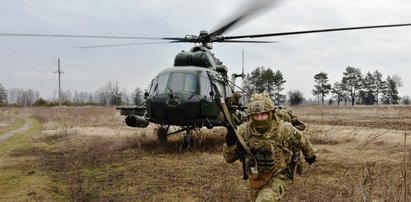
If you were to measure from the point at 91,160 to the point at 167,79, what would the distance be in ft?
9.08

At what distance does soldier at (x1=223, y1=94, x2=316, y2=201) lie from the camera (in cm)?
457

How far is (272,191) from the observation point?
4453 millimetres

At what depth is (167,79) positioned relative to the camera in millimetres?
11023

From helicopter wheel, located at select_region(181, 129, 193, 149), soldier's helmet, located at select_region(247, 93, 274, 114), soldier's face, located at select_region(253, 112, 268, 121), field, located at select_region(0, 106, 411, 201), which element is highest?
soldier's helmet, located at select_region(247, 93, 274, 114)

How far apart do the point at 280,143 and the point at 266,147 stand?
235 millimetres

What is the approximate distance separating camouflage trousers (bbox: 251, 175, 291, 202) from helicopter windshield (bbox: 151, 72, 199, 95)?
6.27 meters

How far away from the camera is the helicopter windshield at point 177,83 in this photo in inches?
425

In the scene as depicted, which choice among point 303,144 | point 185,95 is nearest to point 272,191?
point 303,144

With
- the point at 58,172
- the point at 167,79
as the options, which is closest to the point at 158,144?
the point at 167,79

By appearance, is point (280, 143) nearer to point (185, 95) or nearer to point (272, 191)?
point (272, 191)

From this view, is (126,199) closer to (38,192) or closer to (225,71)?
(38,192)

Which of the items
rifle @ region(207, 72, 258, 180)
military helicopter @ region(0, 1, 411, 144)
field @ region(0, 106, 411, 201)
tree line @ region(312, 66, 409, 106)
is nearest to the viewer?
rifle @ region(207, 72, 258, 180)

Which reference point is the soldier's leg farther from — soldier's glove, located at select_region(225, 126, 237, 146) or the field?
the field

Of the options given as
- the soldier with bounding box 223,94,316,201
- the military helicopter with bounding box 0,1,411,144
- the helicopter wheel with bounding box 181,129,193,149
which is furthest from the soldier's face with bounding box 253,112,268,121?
the helicopter wheel with bounding box 181,129,193,149
